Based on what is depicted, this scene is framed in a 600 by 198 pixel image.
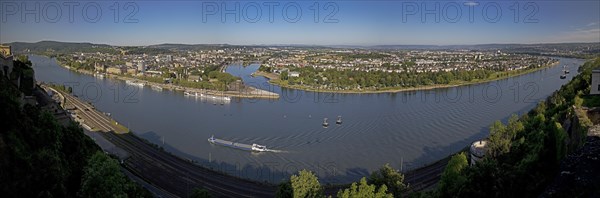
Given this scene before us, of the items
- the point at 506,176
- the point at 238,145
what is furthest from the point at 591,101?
the point at 238,145

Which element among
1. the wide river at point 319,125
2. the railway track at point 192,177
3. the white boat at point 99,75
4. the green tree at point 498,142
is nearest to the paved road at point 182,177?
the railway track at point 192,177

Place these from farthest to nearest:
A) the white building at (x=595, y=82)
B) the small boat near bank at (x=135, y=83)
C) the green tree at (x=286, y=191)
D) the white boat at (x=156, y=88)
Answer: the small boat near bank at (x=135, y=83), the white boat at (x=156, y=88), the white building at (x=595, y=82), the green tree at (x=286, y=191)

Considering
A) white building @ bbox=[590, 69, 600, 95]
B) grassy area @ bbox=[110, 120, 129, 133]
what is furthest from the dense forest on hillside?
grassy area @ bbox=[110, 120, 129, 133]

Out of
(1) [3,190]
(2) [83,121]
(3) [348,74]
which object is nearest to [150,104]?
(2) [83,121]

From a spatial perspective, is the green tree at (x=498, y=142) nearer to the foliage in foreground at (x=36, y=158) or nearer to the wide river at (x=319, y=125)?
the wide river at (x=319, y=125)

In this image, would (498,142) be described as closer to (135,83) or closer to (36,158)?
(36,158)

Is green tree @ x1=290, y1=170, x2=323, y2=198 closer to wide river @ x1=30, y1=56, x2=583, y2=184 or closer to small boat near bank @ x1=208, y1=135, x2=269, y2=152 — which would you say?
wide river @ x1=30, y1=56, x2=583, y2=184

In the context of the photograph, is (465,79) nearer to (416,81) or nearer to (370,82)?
(416,81)
